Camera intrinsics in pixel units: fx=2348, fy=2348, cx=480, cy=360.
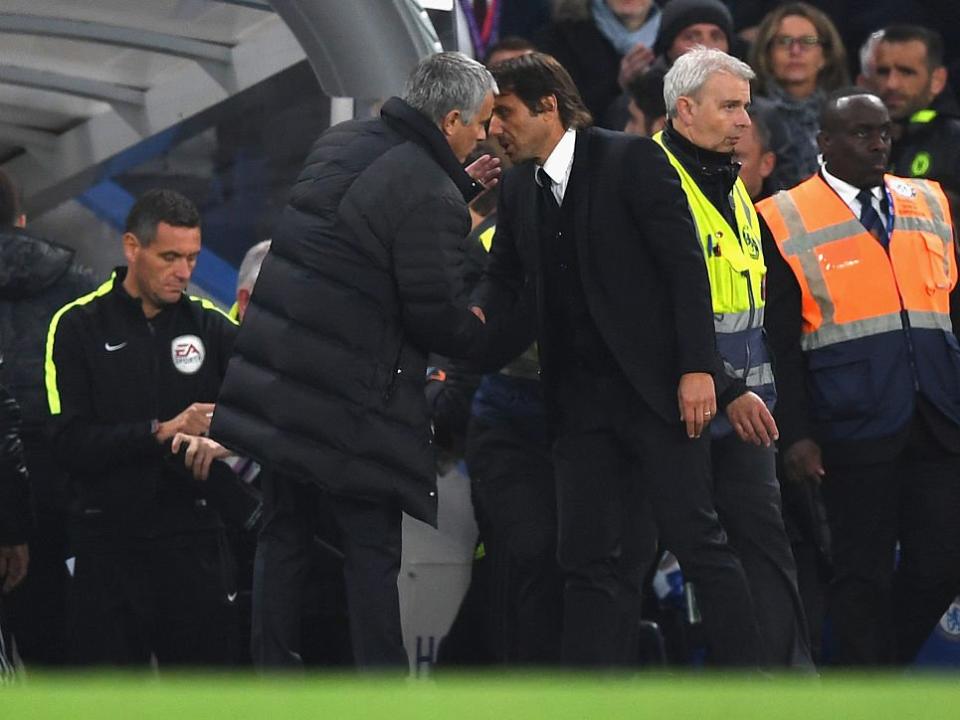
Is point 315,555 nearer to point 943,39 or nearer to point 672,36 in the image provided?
point 672,36

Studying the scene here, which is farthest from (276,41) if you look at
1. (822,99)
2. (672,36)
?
(822,99)

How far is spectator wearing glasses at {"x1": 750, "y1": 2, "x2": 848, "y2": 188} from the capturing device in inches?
335

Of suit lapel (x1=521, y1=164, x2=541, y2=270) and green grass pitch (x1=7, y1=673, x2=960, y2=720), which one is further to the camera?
suit lapel (x1=521, y1=164, x2=541, y2=270)

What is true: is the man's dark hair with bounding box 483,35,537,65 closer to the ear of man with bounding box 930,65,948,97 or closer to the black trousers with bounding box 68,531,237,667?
the ear of man with bounding box 930,65,948,97

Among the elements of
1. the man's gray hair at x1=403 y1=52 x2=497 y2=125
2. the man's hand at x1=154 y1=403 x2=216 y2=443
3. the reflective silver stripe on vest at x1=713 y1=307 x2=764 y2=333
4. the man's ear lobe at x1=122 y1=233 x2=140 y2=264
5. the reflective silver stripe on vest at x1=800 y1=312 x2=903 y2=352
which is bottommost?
the man's hand at x1=154 y1=403 x2=216 y2=443

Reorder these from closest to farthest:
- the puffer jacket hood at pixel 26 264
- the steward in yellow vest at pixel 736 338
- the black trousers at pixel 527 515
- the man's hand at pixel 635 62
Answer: the steward in yellow vest at pixel 736 338, the black trousers at pixel 527 515, the puffer jacket hood at pixel 26 264, the man's hand at pixel 635 62

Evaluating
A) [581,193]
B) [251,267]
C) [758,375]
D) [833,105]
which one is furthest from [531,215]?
[251,267]

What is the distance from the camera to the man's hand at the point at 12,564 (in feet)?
24.1

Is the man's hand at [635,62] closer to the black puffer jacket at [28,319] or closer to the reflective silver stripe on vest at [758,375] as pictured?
the black puffer jacket at [28,319]

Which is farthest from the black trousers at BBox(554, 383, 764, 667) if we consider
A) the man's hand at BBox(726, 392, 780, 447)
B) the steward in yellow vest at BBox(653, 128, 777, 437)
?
the steward in yellow vest at BBox(653, 128, 777, 437)

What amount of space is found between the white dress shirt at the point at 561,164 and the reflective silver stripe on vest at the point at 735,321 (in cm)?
55

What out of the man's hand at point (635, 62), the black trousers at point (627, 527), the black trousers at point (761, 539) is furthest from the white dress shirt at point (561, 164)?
the man's hand at point (635, 62)

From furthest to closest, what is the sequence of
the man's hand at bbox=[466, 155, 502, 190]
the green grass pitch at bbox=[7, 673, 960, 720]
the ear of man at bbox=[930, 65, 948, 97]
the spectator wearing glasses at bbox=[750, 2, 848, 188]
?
the ear of man at bbox=[930, 65, 948, 97] < the spectator wearing glasses at bbox=[750, 2, 848, 188] < the man's hand at bbox=[466, 155, 502, 190] < the green grass pitch at bbox=[7, 673, 960, 720]

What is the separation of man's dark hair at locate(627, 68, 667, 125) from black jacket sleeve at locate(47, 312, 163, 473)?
212 cm
